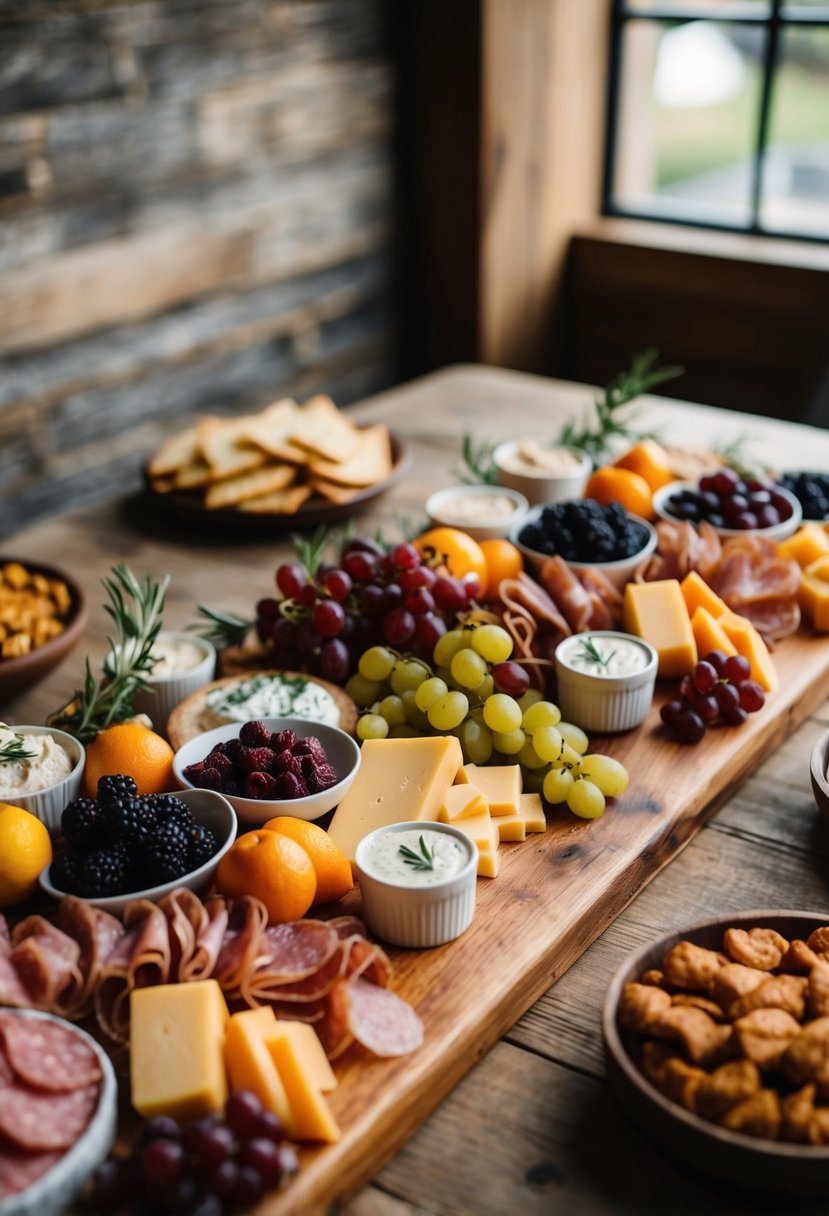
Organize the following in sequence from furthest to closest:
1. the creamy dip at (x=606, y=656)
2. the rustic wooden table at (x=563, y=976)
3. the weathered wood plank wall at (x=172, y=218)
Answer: the weathered wood plank wall at (x=172, y=218) < the creamy dip at (x=606, y=656) < the rustic wooden table at (x=563, y=976)

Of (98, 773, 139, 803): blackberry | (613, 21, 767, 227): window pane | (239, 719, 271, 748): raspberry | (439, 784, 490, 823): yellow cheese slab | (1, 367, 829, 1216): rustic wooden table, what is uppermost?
(613, 21, 767, 227): window pane

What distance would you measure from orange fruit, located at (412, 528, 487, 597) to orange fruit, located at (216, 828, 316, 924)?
58cm

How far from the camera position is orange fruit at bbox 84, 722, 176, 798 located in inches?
50.3

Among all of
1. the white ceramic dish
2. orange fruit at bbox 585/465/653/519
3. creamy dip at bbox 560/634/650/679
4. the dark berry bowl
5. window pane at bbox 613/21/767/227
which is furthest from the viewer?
window pane at bbox 613/21/767/227

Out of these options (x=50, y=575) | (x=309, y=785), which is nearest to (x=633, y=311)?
(x=50, y=575)

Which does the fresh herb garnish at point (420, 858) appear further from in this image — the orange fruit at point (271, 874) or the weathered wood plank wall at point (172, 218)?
the weathered wood plank wall at point (172, 218)

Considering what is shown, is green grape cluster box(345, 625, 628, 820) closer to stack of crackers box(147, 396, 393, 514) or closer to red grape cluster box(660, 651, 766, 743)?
red grape cluster box(660, 651, 766, 743)

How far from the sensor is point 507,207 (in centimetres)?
353

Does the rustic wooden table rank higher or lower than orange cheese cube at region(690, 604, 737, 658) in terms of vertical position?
lower

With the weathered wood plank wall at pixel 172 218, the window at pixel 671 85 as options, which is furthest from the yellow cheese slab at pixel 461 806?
the window at pixel 671 85

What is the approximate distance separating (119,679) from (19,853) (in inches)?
12.3

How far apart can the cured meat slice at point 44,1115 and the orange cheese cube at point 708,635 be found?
950 mm

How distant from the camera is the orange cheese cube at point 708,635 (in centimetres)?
156

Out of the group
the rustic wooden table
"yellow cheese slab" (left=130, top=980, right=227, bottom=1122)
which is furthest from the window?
"yellow cheese slab" (left=130, top=980, right=227, bottom=1122)
